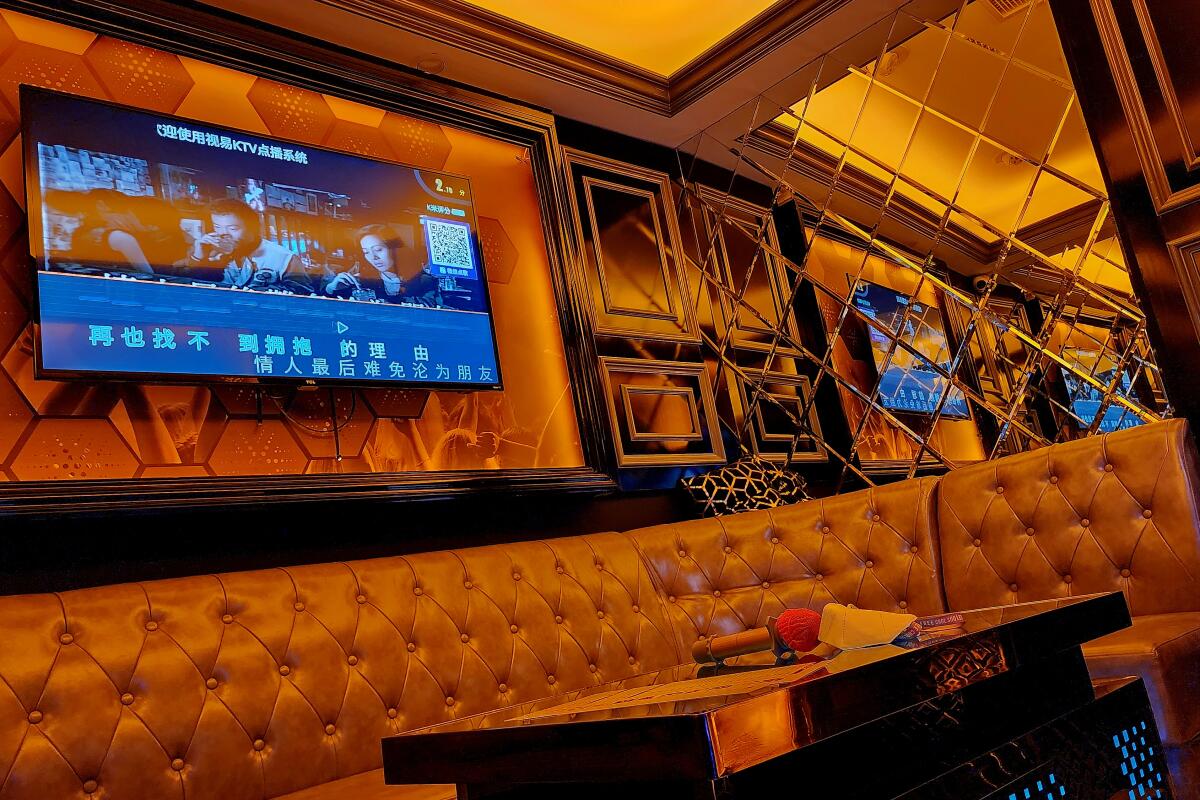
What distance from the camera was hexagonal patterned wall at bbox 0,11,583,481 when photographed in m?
2.27

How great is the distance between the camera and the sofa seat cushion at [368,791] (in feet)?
5.83

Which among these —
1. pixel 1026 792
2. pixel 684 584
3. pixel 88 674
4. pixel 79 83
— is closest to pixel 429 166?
pixel 79 83

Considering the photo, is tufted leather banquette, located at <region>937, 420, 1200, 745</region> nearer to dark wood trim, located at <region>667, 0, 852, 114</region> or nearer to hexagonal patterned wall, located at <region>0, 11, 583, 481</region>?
hexagonal patterned wall, located at <region>0, 11, 583, 481</region>

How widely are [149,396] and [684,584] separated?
167 cm

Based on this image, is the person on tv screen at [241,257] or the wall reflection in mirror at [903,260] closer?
the person on tv screen at [241,257]

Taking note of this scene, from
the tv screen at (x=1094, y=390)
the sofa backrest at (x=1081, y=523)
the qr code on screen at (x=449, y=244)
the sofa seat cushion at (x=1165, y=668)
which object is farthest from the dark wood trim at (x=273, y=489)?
the tv screen at (x=1094, y=390)

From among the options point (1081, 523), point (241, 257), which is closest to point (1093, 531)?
point (1081, 523)

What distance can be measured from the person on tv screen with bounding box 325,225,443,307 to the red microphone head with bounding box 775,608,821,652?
1734mm

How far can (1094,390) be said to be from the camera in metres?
4.23

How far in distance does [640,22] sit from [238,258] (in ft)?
6.74

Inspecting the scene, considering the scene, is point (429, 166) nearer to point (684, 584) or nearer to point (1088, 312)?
point (684, 584)

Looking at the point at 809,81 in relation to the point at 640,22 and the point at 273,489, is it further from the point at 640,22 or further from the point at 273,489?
the point at 273,489

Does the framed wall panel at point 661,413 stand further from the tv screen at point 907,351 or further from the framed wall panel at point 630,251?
the tv screen at point 907,351

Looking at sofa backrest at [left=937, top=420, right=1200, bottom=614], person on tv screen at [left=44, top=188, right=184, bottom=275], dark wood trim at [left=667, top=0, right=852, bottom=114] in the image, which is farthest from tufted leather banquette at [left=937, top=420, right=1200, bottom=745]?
person on tv screen at [left=44, top=188, right=184, bottom=275]
